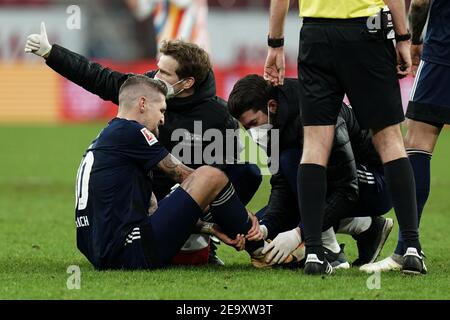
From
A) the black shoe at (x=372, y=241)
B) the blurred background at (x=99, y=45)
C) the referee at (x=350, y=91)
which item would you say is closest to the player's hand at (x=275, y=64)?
the referee at (x=350, y=91)

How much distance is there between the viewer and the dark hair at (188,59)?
6547 millimetres

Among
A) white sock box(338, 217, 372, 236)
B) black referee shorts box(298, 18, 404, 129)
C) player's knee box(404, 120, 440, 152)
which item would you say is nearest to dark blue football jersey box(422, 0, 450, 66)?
player's knee box(404, 120, 440, 152)

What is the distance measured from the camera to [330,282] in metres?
5.31

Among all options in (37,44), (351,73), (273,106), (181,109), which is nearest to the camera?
(351,73)

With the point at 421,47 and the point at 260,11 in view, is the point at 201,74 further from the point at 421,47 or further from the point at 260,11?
the point at 260,11

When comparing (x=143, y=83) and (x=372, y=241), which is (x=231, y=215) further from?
(x=372, y=241)

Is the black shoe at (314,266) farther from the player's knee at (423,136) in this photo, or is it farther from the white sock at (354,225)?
the player's knee at (423,136)

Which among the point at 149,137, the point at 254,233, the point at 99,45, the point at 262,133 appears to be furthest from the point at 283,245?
the point at 99,45

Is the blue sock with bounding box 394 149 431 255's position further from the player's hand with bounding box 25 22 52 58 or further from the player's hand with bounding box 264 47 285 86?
the player's hand with bounding box 25 22 52 58

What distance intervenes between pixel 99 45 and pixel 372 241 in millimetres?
25795

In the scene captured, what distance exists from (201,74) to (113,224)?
4.49ft

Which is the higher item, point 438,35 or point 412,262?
point 438,35

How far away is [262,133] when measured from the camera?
6.06m

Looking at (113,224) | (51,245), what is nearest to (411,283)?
(113,224)
